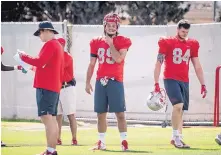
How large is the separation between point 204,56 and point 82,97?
316cm

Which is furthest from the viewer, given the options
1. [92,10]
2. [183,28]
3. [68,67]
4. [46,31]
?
[92,10]

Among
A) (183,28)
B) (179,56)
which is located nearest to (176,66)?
(179,56)

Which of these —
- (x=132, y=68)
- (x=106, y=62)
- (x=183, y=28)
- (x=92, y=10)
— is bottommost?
(x=132, y=68)

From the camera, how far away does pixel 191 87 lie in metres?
17.6

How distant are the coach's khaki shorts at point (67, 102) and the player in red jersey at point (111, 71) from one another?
5.03ft

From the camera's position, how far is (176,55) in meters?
12.5

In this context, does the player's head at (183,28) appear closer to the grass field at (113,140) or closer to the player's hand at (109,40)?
the player's hand at (109,40)

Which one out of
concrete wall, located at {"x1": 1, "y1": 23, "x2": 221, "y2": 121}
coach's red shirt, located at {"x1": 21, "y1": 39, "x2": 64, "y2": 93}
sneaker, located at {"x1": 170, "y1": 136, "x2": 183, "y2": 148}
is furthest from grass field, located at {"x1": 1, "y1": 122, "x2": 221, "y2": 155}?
concrete wall, located at {"x1": 1, "y1": 23, "x2": 221, "y2": 121}

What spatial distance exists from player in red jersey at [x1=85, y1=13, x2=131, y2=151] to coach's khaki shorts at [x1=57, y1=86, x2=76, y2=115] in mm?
1534

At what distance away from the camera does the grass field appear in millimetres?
11370

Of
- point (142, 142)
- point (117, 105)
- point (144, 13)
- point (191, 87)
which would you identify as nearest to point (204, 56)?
point (191, 87)

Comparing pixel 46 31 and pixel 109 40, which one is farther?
pixel 109 40

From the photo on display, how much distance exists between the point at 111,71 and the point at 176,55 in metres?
1.40

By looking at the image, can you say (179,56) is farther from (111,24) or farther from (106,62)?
(111,24)
